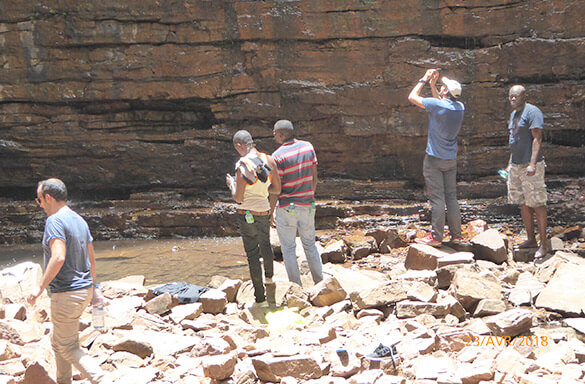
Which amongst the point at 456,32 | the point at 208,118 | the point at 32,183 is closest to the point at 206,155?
the point at 208,118

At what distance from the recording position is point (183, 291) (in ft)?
16.5

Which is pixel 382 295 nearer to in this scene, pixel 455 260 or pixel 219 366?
pixel 455 260

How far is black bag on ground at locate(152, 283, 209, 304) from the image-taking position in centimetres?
482

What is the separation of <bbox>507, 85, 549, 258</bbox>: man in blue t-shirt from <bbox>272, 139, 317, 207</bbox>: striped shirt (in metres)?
2.60

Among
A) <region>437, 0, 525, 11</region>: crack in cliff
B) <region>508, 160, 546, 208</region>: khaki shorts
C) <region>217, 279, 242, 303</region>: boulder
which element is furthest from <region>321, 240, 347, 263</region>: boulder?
<region>437, 0, 525, 11</region>: crack in cliff

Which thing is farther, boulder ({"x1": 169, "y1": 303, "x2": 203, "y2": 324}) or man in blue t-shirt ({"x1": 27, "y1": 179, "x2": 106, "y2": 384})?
boulder ({"x1": 169, "y1": 303, "x2": 203, "y2": 324})

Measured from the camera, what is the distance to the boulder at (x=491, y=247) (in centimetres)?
563

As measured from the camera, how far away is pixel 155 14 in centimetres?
1058

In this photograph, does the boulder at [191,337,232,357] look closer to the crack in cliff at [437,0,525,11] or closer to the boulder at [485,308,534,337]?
the boulder at [485,308,534,337]

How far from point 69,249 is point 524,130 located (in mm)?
5001

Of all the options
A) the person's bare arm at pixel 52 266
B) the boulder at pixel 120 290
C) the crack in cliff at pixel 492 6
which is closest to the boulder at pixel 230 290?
the boulder at pixel 120 290

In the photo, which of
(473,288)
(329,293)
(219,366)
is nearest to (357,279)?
(329,293)

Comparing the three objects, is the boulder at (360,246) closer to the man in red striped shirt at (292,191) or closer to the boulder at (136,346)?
the man in red striped shirt at (292,191)

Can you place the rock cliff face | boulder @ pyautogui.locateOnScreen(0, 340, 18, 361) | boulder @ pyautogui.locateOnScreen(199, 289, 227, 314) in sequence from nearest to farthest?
1. boulder @ pyautogui.locateOnScreen(0, 340, 18, 361)
2. boulder @ pyautogui.locateOnScreen(199, 289, 227, 314)
3. the rock cliff face
